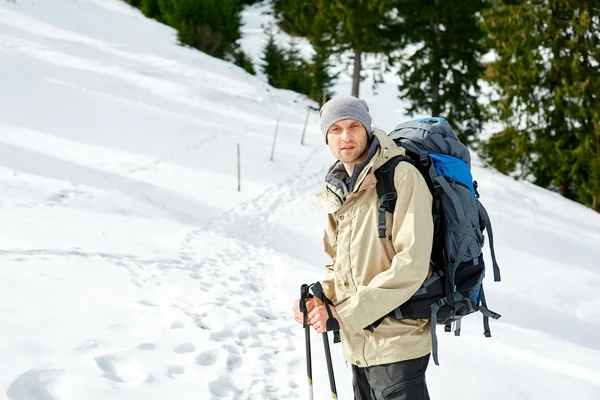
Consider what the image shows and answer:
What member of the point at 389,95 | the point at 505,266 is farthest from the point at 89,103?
the point at 389,95

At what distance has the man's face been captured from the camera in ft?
7.02

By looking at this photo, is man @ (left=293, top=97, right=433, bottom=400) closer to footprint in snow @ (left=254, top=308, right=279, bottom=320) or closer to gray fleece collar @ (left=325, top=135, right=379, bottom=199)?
gray fleece collar @ (left=325, top=135, right=379, bottom=199)

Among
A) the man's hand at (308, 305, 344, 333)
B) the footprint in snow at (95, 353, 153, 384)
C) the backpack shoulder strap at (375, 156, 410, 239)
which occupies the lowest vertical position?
the footprint in snow at (95, 353, 153, 384)

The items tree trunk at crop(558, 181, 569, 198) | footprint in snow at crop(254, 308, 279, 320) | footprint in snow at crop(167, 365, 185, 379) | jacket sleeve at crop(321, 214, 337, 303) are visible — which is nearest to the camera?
jacket sleeve at crop(321, 214, 337, 303)

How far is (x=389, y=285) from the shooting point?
6.45ft

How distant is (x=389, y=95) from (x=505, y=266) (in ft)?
122

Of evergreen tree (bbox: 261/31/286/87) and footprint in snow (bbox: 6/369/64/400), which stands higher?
evergreen tree (bbox: 261/31/286/87)

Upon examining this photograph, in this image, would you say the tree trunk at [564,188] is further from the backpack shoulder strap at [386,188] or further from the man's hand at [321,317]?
the man's hand at [321,317]

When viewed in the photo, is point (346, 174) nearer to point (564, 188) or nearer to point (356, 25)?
point (564, 188)

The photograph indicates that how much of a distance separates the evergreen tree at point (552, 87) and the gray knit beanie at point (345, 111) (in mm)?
15796

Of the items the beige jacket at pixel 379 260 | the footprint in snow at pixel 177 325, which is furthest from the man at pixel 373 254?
the footprint in snow at pixel 177 325

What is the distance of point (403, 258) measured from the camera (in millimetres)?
1932

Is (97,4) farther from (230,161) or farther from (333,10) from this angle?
(230,161)

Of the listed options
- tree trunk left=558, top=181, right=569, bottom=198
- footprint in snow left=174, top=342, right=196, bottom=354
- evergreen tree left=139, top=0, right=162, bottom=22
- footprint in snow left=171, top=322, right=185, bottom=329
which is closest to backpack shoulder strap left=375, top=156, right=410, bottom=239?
footprint in snow left=174, top=342, right=196, bottom=354
